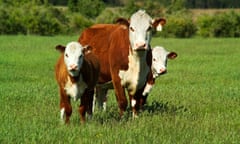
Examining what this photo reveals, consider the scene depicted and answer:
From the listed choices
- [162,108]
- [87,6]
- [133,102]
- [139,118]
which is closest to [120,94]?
[133,102]

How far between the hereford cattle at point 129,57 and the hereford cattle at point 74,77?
2.82ft

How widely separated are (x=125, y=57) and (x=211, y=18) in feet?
192

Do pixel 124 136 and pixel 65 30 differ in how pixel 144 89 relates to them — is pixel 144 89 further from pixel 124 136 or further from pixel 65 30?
pixel 65 30

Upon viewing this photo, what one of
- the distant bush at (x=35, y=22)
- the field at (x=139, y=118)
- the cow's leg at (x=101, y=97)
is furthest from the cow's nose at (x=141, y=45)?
the distant bush at (x=35, y=22)

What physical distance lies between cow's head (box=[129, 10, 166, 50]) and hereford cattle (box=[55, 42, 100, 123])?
0.86 meters

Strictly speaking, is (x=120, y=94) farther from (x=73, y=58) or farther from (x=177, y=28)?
(x=177, y=28)

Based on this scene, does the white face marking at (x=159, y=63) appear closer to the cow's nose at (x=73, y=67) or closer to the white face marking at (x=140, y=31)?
the white face marking at (x=140, y=31)

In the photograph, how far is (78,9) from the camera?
10456cm

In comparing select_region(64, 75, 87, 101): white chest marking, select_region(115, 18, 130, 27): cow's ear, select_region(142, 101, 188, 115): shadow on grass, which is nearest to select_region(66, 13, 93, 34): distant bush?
select_region(142, 101, 188, 115): shadow on grass

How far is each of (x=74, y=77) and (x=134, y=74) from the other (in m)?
1.70

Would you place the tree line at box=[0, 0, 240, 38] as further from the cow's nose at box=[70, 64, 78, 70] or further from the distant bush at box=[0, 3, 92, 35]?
the cow's nose at box=[70, 64, 78, 70]

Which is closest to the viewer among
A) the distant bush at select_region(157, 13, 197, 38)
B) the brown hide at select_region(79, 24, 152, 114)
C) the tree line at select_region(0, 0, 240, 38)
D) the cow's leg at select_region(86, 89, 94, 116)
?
the cow's leg at select_region(86, 89, 94, 116)

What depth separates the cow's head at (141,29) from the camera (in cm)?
1099

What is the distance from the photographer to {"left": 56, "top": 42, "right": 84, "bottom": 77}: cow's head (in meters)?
10.1
